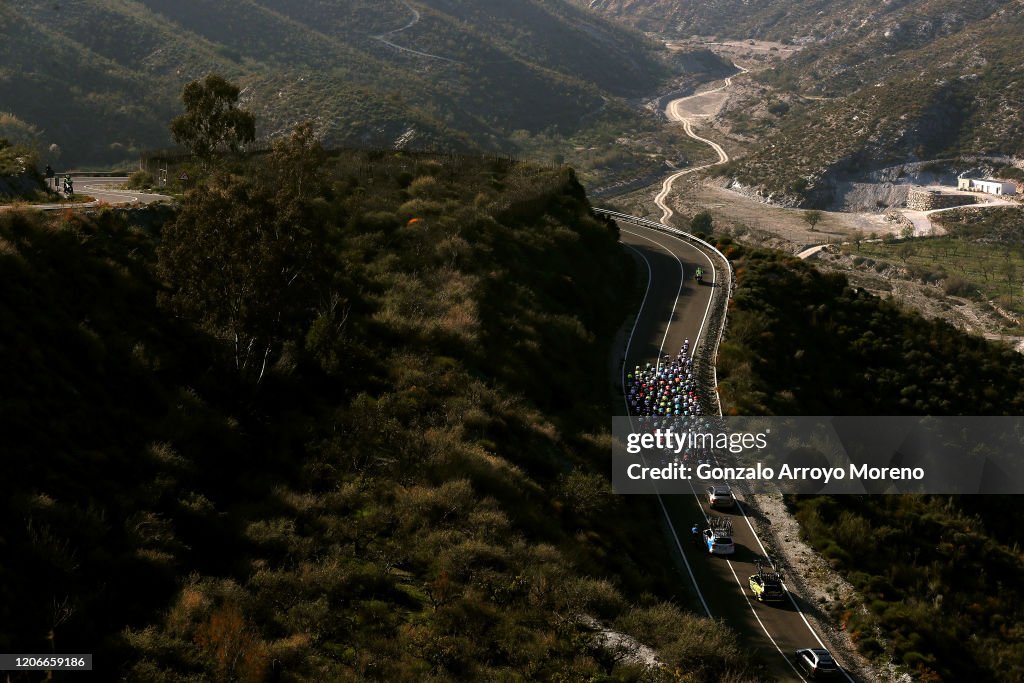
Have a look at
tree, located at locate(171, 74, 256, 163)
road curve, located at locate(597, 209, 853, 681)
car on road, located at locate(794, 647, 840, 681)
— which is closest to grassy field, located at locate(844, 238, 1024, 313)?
road curve, located at locate(597, 209, 853, 681)

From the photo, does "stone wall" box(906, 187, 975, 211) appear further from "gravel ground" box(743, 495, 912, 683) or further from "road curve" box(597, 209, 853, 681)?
"gravel ground" box(743, 495, 912, 683)

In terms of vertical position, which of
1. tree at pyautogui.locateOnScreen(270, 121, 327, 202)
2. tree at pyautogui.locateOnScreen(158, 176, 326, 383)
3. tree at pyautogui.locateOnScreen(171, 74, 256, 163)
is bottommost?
tree at pyautogui.locateOnScreen(158, 176, 326, 383)

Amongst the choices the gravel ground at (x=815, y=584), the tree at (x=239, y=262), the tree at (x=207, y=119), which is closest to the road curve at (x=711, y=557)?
the gravel ground at (x=815, y=584)

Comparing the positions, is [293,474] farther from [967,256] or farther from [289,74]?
[289,74]

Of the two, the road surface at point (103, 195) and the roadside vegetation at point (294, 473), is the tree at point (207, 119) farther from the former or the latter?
the roadside vegetation at point (294, 473)

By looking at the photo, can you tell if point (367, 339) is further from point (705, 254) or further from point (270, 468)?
point (705, 254)

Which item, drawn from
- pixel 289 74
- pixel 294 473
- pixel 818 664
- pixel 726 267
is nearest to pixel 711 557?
pixel 818 664
